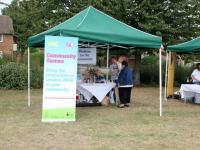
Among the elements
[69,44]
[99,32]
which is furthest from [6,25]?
[69,44]

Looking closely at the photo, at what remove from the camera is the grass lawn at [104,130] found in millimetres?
9758

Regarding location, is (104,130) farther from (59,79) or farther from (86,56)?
(86,56)

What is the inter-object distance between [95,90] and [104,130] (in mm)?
5098

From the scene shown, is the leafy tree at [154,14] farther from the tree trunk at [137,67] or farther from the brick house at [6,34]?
the brick house at [6,34]

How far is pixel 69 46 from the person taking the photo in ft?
41.6

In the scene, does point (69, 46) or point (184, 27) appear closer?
point (69, 46)

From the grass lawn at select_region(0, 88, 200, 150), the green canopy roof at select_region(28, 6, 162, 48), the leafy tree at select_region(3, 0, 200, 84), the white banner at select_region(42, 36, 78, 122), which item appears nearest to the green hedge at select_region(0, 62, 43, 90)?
the leafy tree at select_region(3, 0, 200, 84)

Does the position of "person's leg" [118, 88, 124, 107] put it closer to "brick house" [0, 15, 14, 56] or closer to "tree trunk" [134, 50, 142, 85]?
"tree trunk" [134, 50, 142, 85]

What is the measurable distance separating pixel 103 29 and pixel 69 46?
1990mm

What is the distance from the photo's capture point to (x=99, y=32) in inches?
548

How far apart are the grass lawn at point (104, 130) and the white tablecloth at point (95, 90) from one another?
736 mm

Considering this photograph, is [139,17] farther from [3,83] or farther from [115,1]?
[3,83]

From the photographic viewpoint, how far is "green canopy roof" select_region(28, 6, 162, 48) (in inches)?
535

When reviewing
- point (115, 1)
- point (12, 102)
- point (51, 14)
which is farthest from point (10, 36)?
point (12, 102)
